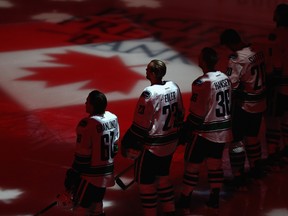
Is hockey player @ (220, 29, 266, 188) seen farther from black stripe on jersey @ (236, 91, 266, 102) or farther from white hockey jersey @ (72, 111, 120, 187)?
white hockey jersey @ (72, 111, 120, 187)

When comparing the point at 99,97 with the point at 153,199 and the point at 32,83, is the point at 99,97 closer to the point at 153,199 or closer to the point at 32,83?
the point at 153,199

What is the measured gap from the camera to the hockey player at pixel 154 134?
16.4 feet

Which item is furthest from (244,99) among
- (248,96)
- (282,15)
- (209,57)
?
(282,15)

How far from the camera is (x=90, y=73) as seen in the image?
9062mm

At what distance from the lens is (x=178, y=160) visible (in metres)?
6.70

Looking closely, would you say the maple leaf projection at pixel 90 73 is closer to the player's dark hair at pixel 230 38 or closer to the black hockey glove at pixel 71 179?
the player's dark hair at pixel 230 38

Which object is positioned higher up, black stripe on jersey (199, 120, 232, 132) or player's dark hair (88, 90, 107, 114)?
player's dark hair (88, 90, 107, 114)

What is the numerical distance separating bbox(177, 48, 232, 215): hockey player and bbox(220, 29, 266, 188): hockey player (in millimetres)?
384

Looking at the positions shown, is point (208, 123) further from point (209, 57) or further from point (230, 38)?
point (230, 38)

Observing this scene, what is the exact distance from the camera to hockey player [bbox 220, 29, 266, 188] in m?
5.67

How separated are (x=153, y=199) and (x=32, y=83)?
398 cm

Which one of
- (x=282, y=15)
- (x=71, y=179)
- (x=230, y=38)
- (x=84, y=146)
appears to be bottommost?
(x=71, y=179)

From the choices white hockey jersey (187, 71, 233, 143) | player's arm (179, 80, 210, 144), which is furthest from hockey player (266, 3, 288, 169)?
player's arm (179, 80, 210, 144)

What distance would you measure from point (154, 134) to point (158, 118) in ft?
0.45
